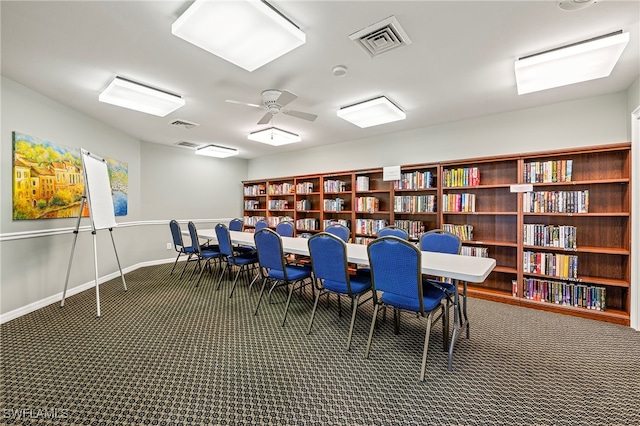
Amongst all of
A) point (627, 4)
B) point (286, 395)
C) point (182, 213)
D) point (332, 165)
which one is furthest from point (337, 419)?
point (182, 213)

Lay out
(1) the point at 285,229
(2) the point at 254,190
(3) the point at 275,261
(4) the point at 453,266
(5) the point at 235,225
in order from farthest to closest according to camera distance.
Result: (2) the point at 254,190 → (5) the point at 235,225 → (1) the point at 285,229 → (3) the point at 275,261 → (4) the point at 453,266

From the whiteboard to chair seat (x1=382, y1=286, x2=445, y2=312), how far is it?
3.42 meters

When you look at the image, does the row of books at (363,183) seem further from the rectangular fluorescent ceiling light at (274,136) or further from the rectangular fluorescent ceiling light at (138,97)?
the rectangular fluorescent ceiling light at (138,97)

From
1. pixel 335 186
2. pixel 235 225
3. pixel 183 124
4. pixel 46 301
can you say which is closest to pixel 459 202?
pixel 335 186

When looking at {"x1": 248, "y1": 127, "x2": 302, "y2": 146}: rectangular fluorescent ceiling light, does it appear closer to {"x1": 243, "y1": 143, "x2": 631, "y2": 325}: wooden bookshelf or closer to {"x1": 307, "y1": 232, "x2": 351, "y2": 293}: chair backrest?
{"x1": 243, "y1": 143, "x2": 631, "y2": 325}: wooden bookshelf

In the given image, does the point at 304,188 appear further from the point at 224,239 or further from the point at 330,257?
the point at 330,257

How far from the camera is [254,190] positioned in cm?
694

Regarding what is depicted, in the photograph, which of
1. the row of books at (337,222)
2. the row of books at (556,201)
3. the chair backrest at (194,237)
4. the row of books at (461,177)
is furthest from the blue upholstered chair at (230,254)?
the row of books at (556,201)

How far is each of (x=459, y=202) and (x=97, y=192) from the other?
4.81 metres

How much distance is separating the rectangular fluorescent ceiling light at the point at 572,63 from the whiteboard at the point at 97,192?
4562mm

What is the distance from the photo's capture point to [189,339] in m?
2.45

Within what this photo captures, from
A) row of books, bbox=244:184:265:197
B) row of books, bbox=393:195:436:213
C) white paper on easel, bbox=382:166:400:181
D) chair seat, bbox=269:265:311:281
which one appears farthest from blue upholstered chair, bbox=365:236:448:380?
row of books, bbox=244:184:265:197

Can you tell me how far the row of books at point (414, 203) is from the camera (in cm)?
420

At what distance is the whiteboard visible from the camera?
3148 millimetres
